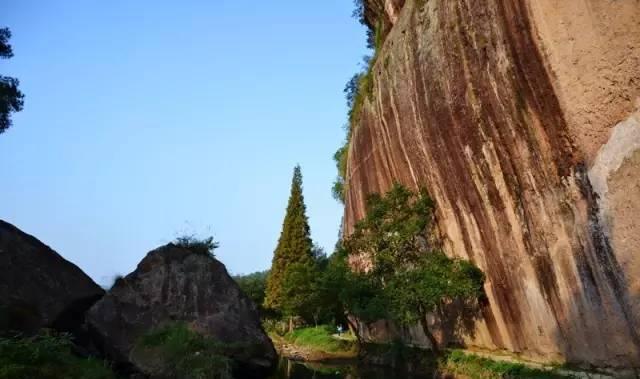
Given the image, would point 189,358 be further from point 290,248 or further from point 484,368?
→ point 290,248

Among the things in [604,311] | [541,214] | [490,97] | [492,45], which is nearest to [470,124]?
[490,97]

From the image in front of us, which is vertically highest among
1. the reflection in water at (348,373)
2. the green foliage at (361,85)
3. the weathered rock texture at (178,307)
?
the green foliage at (361,85)

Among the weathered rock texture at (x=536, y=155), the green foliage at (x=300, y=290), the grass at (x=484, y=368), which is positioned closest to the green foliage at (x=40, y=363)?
the grass at (x=484, y=368)

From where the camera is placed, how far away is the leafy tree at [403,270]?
52.1 ft

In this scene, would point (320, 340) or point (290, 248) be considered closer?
point (320, 340)

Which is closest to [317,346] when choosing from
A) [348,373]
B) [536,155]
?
[348,373]

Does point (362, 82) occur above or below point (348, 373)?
above

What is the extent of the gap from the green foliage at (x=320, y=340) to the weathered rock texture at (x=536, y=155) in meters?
13.2

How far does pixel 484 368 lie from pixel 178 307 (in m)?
9.11

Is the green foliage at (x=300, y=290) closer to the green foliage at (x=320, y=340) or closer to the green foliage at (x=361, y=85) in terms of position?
the green foliage at (x=320, y=340)

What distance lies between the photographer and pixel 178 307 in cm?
1432

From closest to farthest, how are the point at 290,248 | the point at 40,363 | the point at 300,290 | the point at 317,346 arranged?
1. the point at 40,363
2. the point at 317,346
3. the point at 300,290
4. the point at 290,248

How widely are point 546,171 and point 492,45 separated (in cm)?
367

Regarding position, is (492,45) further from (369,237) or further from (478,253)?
(369,237)
